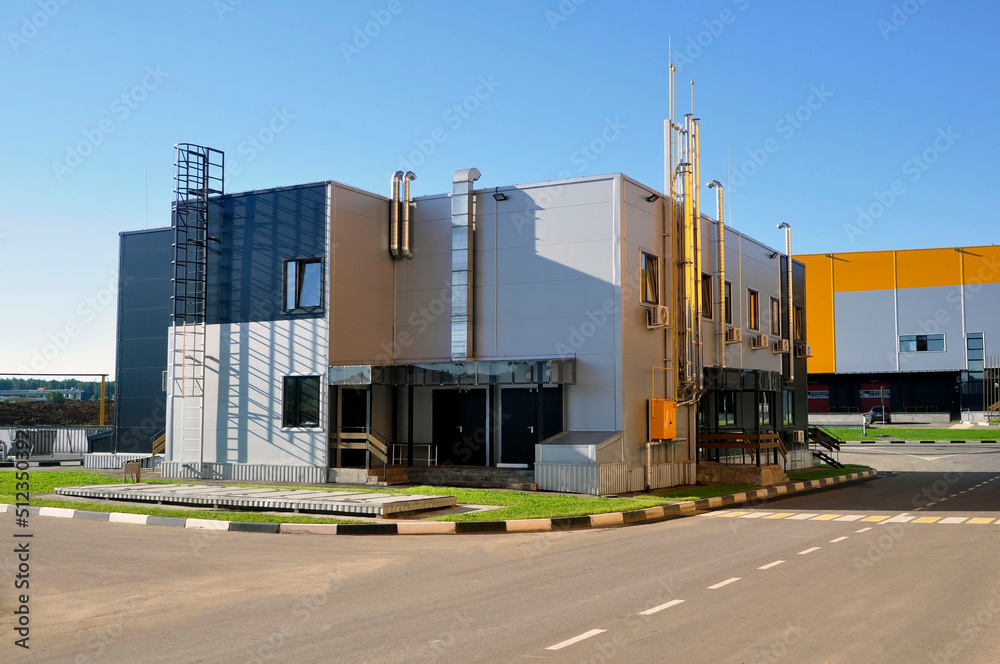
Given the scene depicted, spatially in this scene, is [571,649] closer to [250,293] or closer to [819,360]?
[250,293]

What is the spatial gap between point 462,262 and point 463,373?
10.7 feet

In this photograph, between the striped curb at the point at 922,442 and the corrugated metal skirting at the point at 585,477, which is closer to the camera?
the corrugated metal skirting at the point at 585,477

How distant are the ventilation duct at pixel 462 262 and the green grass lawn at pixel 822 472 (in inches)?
432

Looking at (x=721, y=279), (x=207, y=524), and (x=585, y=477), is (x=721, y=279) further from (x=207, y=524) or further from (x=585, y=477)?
(x=207, y=524)

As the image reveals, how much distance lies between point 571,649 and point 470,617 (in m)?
1.49

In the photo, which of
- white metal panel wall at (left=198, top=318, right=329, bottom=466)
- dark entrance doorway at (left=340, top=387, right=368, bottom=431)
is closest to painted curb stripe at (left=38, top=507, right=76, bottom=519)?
white metal panel wall at (left=198, top=318, right=329, bottom=466)

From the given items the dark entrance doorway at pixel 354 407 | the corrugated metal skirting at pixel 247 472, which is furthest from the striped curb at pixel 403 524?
the dark entrance doorway at pixel 354 407

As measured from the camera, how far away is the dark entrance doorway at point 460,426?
82.6 feet

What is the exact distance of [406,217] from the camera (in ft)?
84.4

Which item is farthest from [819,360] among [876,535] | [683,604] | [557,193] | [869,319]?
[683,604]

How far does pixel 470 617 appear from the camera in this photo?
8359 mm

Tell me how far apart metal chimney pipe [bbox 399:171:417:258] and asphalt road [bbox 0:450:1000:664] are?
12.1m

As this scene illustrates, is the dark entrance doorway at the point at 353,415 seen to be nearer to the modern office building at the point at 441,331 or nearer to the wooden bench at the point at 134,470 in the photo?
the modern office building at the point at 441,331

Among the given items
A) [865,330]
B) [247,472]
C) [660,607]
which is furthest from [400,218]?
[865,330]
